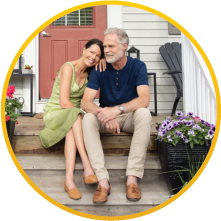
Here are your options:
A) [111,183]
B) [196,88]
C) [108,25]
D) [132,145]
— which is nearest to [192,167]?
[132,145]

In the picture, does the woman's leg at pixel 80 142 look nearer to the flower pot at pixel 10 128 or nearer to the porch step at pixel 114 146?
the porch step at pixel 114 146

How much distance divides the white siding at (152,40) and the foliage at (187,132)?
1548 mm

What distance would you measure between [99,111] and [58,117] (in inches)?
13.0

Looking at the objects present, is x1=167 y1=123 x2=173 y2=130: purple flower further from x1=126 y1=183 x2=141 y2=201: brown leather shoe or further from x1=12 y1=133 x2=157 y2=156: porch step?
x1=126 y1=183 x2=141 y2=201: brown leather shoe

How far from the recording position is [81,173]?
192cm

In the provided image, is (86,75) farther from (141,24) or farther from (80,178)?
(141,24)

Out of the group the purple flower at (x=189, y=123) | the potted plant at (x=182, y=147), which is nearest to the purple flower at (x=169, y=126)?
the potted plant at (x=182, y=147)

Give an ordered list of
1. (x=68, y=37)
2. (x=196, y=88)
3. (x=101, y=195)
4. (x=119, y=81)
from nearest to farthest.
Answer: (x=101, y=195) < (x=119, y=81) < (x=196, y=88) < (x=68, y=37)

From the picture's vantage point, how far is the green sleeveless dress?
185 cm

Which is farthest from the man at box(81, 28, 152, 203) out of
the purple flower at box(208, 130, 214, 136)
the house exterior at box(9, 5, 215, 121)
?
Answer: the house exterior at box(9, 5, 215, 121)

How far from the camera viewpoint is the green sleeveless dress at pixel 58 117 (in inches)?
73.0

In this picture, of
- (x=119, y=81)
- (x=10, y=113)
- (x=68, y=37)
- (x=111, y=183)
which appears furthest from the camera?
(x=68, y=37)

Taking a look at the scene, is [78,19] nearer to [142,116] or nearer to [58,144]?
[58,144]

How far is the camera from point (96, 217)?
1652mm
